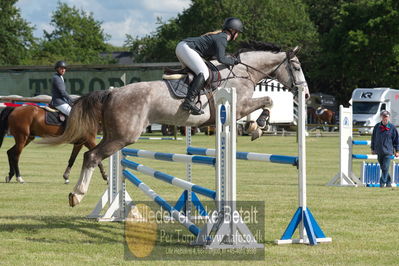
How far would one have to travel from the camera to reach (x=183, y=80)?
28.5 ft

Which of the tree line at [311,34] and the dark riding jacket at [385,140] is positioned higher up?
the tree line at [311,34]

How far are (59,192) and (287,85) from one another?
5631 millimetres

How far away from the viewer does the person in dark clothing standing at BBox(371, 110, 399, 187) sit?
15.8m

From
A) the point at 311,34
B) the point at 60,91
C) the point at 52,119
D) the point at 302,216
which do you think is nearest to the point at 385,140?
the point at 60,91

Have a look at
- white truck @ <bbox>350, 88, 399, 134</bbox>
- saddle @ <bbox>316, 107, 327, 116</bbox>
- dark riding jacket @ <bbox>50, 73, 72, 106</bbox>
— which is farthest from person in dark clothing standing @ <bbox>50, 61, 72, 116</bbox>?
saddle @ <bbox>316, 107, 327, 116</bbox>

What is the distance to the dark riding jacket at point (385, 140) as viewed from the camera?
1580 cm

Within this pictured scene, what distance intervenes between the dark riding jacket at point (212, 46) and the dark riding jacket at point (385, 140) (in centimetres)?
780

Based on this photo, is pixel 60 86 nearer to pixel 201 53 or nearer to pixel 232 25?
pixel 201 53

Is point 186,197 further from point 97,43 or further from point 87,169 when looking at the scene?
point 97,43

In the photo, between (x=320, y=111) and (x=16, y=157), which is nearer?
(x=16, y=157)

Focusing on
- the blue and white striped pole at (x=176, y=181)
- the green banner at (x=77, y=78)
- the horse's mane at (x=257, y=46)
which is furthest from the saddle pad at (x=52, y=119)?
the green banner at (x=77, y=78)

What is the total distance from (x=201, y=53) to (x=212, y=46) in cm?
16

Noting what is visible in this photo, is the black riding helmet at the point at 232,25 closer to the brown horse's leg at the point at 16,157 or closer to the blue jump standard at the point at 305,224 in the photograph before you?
the blue jump standard at the point at 305,224

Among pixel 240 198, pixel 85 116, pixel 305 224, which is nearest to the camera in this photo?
pixel 305 224
